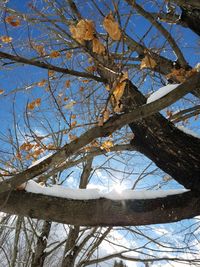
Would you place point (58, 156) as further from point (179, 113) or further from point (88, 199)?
point (179, 113)

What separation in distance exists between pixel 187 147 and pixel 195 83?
101 cm

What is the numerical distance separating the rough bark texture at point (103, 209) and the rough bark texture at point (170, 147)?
23 cm

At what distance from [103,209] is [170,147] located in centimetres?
81

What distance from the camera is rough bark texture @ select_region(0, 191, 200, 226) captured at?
101 inches

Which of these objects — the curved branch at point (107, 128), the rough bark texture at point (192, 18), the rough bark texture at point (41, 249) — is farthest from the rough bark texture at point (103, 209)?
the rough bark texture at point (41, 249)

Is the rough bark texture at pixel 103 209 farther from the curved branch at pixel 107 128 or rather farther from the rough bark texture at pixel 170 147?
the curved branch at pixel 107 128

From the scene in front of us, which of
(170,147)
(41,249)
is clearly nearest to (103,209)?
(170,147)

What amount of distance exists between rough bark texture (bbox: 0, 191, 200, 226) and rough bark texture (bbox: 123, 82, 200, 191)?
0.23m

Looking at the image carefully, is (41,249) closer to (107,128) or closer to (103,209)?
(103,209)

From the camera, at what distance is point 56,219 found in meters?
2.57

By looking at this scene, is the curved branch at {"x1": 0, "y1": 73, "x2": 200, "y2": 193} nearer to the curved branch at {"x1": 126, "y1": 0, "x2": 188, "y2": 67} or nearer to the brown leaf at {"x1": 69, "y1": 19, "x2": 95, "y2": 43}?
the brown leaf at {"x1": 69, "y1": 19, "x2": 95, "y2": 43}

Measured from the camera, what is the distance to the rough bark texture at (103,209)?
2.56 metres

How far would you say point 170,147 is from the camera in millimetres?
2852

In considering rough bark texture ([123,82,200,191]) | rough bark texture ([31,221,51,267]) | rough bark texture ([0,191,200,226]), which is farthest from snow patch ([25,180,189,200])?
rough bark texture ([31,221,51,267])
